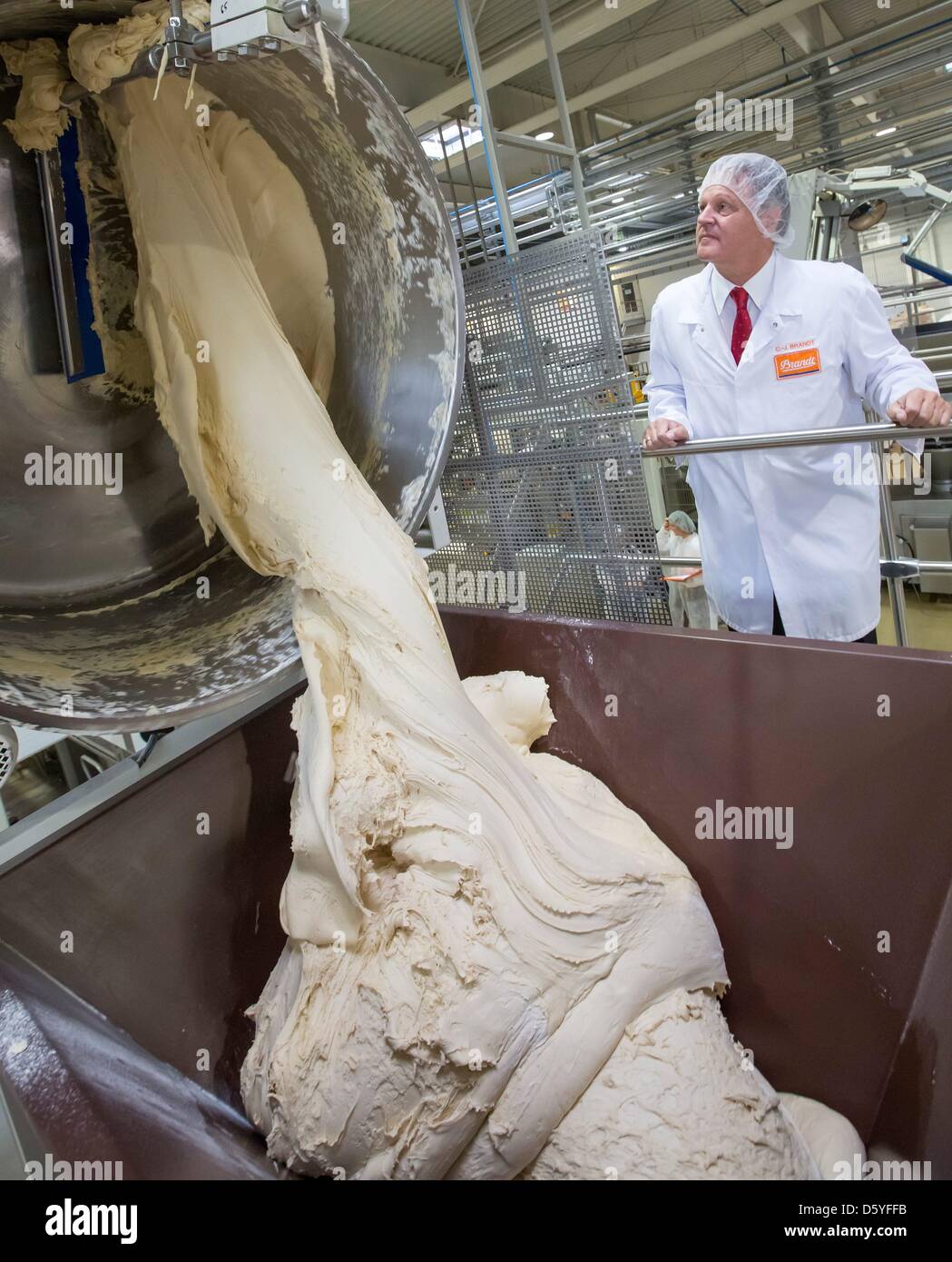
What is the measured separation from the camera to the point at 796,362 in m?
1.79

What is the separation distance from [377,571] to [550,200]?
231 cm

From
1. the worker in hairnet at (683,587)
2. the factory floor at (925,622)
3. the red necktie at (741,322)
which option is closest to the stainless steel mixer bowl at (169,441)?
the red necktie at (741,322)

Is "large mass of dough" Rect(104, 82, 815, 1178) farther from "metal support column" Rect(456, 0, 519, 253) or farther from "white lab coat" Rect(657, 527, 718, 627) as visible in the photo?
"white lab coat" Rect(657, 527, 718, 627)

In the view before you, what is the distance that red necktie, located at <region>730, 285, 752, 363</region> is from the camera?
6.10ft

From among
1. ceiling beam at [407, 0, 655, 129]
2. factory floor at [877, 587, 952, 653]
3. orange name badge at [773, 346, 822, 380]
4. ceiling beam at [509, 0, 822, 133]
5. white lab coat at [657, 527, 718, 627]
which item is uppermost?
ceiling beam at [509, 0, 822, 133]

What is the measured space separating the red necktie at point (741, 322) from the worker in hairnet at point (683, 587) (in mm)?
889

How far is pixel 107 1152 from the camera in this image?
86cm

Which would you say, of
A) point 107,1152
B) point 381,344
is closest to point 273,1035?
point 107,1152

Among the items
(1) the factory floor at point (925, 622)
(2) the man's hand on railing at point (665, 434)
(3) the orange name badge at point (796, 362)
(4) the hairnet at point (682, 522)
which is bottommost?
(1) the factory floor at point (925, 622)

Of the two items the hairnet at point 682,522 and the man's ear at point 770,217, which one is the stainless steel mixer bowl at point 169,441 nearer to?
the man's ear at point 770,217

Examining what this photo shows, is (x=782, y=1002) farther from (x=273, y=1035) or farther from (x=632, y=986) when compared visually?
(x=273, y=1035)

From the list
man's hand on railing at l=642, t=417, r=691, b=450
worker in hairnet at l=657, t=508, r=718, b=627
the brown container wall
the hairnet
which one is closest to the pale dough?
the brown container wall

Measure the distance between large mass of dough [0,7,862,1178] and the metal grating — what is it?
53cm

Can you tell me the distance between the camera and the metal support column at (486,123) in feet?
5.77
